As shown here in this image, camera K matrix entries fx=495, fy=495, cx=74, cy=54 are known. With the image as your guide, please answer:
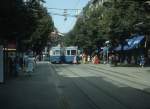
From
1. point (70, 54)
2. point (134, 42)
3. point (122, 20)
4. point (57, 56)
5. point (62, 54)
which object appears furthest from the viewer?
point (62, 54)

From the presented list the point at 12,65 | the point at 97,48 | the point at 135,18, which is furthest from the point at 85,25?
the point at 12,65

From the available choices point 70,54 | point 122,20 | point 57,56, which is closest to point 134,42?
point 122,20

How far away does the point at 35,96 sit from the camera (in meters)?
22.6

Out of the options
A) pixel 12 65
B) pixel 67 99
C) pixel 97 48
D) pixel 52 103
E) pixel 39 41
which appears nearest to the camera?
pixel 52 103

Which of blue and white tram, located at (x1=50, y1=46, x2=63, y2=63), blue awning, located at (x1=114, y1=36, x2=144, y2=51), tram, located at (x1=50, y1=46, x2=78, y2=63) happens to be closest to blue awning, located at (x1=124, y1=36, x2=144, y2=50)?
blue awning, located at (x1=114, y1=36, x2=144, y2=51)

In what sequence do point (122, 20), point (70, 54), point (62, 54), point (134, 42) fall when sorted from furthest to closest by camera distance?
point (62, 54) → point (70, 54) → point (134, 42) → point (122, 20)

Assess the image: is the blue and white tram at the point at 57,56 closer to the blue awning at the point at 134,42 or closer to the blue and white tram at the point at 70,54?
the blue and white tram at the point at 70,54

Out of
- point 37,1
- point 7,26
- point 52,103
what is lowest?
point 52,103

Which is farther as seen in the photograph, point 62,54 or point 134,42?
point 62,54

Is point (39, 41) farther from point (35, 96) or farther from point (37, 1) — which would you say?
point (35, 96)

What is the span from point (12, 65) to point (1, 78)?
35.1ft

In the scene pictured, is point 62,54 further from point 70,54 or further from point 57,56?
point 70,54

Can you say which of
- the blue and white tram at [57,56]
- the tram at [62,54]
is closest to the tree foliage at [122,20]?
the tram at [62,54]

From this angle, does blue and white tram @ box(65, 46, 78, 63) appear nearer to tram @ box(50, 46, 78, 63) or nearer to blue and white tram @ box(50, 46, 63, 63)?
tram @ box(50, 46, 78, 63)
